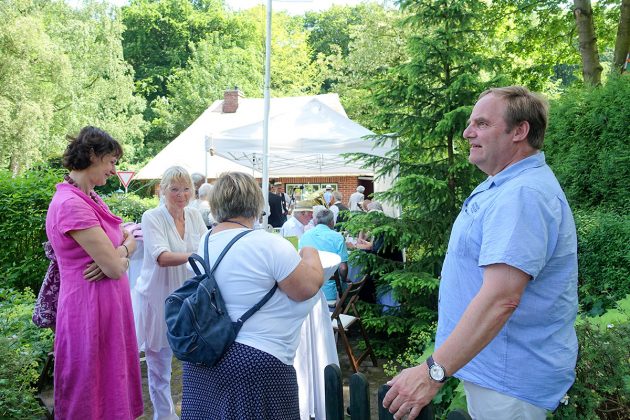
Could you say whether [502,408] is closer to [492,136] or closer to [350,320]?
[492,136]

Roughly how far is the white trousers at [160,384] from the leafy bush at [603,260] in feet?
12.1

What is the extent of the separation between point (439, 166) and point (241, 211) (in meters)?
3.86

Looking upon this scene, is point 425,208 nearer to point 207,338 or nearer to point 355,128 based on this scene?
point 355,128

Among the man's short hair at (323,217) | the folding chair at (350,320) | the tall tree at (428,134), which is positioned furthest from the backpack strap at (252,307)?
the man's short hair at (323,217)

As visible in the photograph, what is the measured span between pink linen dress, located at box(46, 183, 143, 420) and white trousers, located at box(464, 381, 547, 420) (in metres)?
2.17

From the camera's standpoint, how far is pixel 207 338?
7.38 ft

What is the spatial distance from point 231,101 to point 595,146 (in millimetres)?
25286

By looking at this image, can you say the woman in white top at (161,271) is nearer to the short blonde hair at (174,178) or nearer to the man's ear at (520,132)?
the short blonde hair at (174,178)

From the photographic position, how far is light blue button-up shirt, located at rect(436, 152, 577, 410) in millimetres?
1629

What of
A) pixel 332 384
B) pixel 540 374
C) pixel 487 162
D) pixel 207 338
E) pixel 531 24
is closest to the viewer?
pixel 540 374

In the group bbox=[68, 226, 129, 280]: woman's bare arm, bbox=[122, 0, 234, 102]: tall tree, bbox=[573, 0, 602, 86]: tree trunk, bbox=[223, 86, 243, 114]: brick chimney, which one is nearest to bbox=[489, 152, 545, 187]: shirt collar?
bbox=[68, 226, 129, 280]: woman's bare arm

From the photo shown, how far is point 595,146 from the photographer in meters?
6.86

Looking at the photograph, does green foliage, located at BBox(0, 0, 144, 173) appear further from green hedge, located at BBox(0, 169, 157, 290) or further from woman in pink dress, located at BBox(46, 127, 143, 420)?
woman in pink dress, located at BBox(46, 127, 143, 420)

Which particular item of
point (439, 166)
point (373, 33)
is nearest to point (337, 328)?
point (439, 166)
